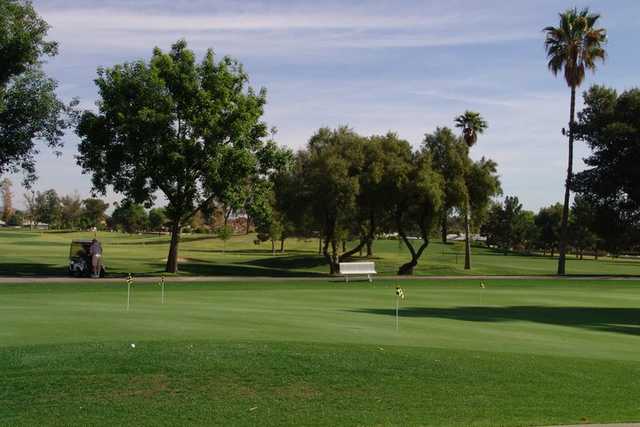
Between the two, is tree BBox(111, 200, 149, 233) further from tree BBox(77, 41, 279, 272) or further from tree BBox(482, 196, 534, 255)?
tree BBox(77, 41, 279, 272)

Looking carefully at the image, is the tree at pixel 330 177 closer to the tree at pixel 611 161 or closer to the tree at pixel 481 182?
the tree at pixel 481 182

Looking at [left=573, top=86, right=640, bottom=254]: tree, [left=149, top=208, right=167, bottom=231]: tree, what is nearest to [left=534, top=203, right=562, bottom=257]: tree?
[left=573, top=86, right=640, bottom=254]: tree

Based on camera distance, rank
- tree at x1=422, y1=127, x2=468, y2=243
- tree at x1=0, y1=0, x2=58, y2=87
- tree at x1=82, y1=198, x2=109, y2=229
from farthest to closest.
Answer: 1. tree at x1=82, y1=198, x2=109, y2=229
2. tree at x1=422, y1=127, x2=468, y2=243
3. tree at x1=0, y1=0, x2=58, y2=87

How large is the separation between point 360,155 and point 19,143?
24.1m

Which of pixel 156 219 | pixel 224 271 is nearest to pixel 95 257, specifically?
pixel 224 271

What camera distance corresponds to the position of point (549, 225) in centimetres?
12531

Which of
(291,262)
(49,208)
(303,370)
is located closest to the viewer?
(303,370)

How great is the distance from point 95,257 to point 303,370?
34317 mm

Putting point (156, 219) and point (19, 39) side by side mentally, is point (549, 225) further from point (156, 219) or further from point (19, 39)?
point (19, 39)

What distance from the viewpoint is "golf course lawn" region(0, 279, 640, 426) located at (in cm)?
948

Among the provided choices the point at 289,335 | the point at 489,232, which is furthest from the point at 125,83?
the point at 489,232

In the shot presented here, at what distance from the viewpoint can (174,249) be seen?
49.6m

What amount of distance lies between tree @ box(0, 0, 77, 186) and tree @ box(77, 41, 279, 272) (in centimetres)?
311

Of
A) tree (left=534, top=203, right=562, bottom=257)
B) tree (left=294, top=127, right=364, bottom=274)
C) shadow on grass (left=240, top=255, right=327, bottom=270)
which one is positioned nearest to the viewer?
tree (left=294, top=127, right=364, bottom=274)
